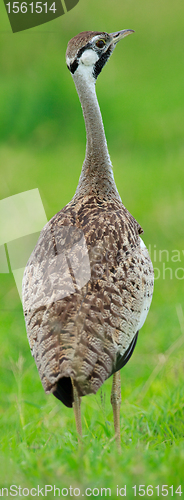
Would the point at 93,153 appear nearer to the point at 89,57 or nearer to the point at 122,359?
the point at 89,57

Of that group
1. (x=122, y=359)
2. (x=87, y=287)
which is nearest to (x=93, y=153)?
(x=87, y=287)

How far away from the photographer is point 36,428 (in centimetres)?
414

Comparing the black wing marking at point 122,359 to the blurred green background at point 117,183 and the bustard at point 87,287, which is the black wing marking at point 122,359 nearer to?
the bustard at point 87,287

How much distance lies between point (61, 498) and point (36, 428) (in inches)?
60.9

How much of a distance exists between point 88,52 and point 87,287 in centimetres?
185

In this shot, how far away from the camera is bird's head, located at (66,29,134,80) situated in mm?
4117

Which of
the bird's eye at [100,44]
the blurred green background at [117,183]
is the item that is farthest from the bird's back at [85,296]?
the bird's eye at [100,44]

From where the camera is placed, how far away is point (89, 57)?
4164 millimetres

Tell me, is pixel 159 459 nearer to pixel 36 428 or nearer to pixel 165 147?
pixel 36 428

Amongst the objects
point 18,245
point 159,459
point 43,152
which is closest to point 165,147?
point 43,152

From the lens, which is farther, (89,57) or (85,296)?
(89,57)

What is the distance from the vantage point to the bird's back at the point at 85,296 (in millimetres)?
3092

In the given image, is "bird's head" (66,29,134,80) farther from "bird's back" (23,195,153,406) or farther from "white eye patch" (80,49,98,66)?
"bird's back" (23,195,153,406)

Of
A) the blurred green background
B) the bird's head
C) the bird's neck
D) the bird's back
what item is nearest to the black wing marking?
the bird's back
